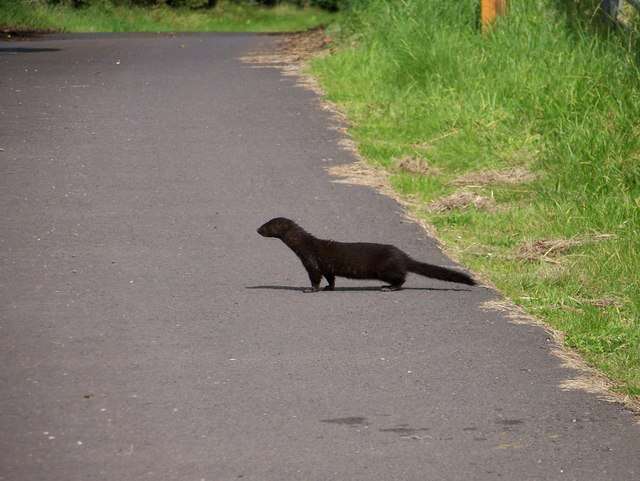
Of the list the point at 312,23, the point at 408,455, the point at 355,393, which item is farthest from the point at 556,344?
the point at 312,23

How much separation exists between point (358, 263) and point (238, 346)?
77.0 inches

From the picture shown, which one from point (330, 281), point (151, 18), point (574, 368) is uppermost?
point (574, 368)

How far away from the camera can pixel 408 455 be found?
18.5ft

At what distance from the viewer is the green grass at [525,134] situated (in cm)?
891

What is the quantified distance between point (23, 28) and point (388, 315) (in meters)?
24.7

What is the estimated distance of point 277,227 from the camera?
31.4 feet

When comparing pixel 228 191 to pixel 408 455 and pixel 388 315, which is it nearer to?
pixel 388 315

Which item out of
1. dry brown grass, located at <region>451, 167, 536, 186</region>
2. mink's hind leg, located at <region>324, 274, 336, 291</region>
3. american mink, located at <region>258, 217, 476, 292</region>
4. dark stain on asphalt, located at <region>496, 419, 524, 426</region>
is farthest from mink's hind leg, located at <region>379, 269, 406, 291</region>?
dry brown grass, located at <region>451, 167, 536, 186</region>

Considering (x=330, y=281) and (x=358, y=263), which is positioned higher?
(x=358, y=263)

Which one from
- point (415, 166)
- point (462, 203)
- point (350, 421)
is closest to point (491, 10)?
point (415, 166)

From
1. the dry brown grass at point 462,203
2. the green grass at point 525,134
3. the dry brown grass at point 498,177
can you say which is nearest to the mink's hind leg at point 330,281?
the green grass at point 525,134

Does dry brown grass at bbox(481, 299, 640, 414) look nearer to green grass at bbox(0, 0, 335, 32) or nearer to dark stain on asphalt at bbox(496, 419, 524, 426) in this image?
dark stain on asphalt at bbox(496, 419, 524, 426)

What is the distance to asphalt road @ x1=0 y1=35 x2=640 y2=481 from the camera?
563 cm

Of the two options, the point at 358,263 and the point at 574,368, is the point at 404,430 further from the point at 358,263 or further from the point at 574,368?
the point at 358,263
